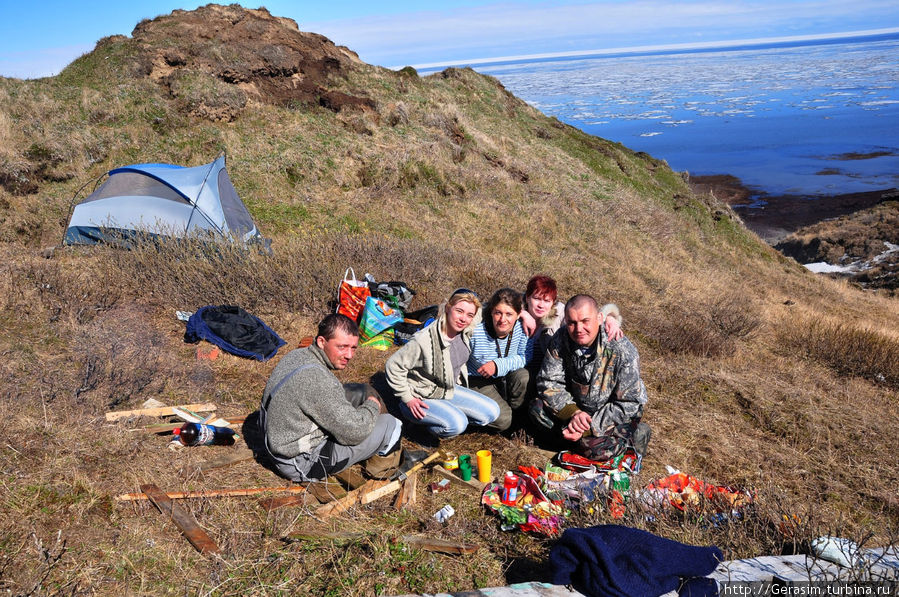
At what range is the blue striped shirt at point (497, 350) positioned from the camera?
475 cm

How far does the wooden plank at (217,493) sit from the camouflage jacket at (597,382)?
6.75 ft

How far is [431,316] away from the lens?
23.7 ft

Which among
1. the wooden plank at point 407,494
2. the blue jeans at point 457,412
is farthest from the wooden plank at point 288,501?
the blue jeans at point 457,412

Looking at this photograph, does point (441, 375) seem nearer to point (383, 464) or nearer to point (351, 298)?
point (383, 464)

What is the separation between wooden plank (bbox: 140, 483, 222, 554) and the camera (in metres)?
3.06

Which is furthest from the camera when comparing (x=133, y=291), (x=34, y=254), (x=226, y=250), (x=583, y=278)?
(x=583, y=278)

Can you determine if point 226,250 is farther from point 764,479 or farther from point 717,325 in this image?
point 717,325

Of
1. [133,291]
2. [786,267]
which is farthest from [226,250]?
[786,267]

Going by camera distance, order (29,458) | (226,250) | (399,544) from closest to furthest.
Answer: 1. (399,544)
2. (29,458)
3. (226,250)

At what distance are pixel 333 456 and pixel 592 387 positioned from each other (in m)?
2.03

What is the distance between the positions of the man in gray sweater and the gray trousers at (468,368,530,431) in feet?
4.19

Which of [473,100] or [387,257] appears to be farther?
[473,100]

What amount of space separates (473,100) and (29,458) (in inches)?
881

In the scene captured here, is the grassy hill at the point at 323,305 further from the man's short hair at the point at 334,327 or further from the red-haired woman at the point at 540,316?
the man's short hair at the point at 334,327
